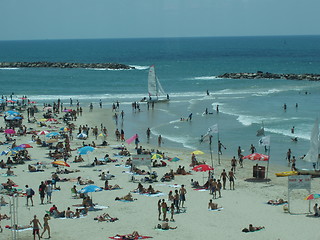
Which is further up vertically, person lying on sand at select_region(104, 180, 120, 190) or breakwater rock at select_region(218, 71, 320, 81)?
breakwater rock at select_region(218, 71, 320, 81)

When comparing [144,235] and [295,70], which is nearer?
[144,235]

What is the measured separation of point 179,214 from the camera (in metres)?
21.8

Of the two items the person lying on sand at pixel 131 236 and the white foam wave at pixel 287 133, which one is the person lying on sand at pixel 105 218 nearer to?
the person lying on sand at pixel 131 236

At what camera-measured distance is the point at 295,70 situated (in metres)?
102

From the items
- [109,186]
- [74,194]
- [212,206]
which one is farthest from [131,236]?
[109,186]

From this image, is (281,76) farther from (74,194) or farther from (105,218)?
(105,218)

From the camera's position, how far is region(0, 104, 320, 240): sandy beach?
19.3 metres

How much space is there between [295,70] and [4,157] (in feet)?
258

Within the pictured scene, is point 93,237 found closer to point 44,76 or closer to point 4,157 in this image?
point 4,157

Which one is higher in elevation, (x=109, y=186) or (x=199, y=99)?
(x=199, y=99)

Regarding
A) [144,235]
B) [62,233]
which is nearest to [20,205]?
[62,233]

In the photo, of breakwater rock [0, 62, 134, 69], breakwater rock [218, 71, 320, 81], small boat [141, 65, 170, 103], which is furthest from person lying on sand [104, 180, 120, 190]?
breakwater rock [0, 62, 134, 69]

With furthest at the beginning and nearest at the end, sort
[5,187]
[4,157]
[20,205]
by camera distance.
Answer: [4,157]
[5,187]
[20,205]

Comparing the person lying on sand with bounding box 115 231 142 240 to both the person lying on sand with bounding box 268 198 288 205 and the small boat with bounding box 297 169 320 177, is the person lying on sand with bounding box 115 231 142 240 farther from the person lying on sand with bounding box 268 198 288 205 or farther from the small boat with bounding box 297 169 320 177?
the small boat with bounding box 297 169 320 177
